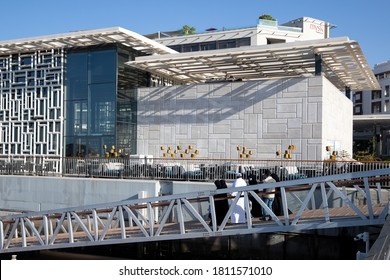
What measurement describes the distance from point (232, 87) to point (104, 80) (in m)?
6.92

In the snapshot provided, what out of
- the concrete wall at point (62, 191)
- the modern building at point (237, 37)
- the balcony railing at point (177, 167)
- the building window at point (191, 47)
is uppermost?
the modern building at point (237, 37)

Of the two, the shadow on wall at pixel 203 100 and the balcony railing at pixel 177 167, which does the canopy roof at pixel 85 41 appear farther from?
the balcony railing at pixel 177 167

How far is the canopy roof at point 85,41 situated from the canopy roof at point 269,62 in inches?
49.2

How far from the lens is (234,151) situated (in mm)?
23828

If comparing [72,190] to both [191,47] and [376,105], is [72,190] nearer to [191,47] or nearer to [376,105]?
[191,47]

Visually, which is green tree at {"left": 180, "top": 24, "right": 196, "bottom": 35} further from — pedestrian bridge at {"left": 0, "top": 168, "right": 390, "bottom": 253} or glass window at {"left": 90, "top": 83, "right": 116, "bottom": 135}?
pedestrian bridge at {"left": 0, "top": 168, "right": 390, "bottom": 253}

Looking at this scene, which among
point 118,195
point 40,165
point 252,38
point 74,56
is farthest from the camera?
point 252,38

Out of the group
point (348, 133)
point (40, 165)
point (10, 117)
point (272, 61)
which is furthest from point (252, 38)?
point (40, 165)

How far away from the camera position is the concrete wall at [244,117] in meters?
22.5

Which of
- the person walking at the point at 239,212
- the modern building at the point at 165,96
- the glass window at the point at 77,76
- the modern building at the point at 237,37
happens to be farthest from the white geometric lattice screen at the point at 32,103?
the modern building at the point at 237,37

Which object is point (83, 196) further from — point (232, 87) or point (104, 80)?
point (232, 87)

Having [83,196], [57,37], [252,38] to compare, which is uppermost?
[252,38]

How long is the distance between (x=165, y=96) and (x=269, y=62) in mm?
5744

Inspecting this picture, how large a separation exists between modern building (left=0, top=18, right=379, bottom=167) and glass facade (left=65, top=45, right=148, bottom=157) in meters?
0.05
